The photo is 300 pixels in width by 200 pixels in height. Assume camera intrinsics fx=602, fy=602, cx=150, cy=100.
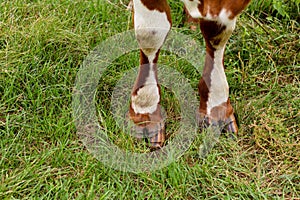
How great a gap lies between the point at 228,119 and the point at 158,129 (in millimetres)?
341

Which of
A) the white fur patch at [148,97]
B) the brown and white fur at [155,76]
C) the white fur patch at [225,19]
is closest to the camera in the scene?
the white fur patch at [225,19]

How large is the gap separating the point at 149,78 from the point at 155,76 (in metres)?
0.03

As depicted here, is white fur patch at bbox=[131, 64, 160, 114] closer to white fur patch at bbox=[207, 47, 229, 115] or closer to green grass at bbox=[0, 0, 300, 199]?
green grass at bbox=[0, 0, 300, 199]

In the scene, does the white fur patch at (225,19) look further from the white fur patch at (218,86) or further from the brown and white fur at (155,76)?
the white fur patch at (218,86)

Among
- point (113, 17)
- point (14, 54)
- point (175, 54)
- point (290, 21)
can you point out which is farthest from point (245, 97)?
point (14, 54)

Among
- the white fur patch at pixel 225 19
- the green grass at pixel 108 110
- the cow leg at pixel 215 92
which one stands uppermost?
the white fur patch at pixel 225 19

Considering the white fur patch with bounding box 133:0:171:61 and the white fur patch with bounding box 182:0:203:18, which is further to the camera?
the white fur patch with bounding box 133:0:171:61

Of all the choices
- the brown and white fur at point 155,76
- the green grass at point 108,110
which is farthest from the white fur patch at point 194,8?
the green grass at point 108,110

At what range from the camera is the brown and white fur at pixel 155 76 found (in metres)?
2.59

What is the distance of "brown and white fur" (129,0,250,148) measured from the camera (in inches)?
102

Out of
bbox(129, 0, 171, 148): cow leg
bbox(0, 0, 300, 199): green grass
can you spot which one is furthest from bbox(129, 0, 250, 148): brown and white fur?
bbox(0, 0, 300, 199): green grass

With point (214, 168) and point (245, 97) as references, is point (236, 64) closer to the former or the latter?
point (245, 97)

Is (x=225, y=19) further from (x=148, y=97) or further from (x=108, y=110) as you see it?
(x=108, y=110)

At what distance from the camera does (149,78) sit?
2746 mm
